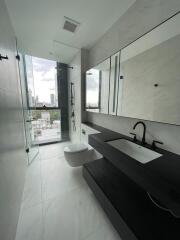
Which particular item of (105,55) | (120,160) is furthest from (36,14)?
(120,160)

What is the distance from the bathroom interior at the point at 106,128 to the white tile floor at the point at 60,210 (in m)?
A: 0.01

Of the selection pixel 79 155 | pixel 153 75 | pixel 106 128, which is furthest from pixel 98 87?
pixel 79 155

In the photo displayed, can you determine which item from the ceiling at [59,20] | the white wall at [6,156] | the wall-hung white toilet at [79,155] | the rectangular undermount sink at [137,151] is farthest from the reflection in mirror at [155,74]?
the white wall at [6,156]

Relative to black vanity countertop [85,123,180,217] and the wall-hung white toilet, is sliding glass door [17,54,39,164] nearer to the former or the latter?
the wall-hung white toilet

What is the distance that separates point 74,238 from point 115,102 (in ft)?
5.76

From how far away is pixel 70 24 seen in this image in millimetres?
1745

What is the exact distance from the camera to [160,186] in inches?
28.0

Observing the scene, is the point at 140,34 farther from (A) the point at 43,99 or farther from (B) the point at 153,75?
(A) the point at 43,99

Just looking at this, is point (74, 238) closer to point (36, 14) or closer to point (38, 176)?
point (38, 176)

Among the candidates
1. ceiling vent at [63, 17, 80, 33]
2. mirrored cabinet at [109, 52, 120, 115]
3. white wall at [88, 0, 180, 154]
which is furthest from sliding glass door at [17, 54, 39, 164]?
mirrored cabinet at [109, 52, 120, 115]

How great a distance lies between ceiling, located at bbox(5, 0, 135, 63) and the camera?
4.60 feet

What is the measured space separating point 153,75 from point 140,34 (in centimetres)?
62

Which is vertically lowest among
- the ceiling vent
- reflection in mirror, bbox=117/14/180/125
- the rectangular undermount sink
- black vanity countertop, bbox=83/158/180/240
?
black vanity countertop, bbox=83/158/180/240

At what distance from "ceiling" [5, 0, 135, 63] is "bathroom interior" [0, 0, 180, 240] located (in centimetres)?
1
